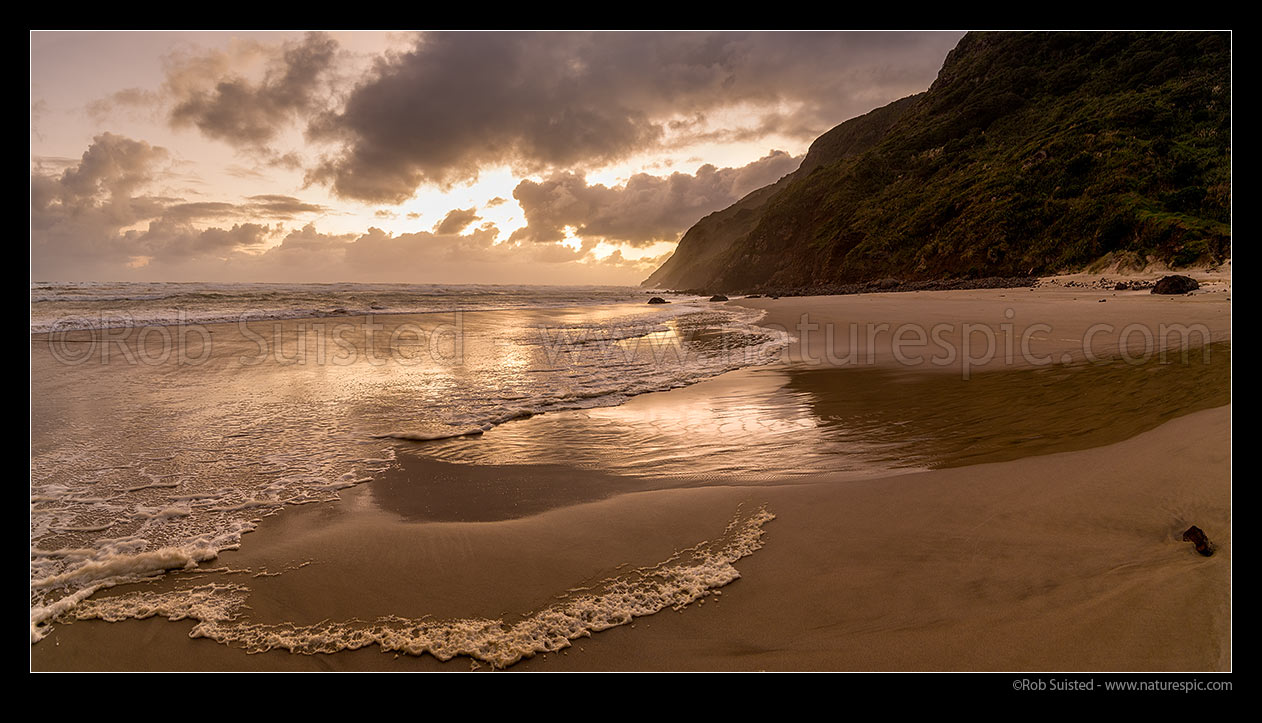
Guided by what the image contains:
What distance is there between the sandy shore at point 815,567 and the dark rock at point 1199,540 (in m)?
0.06

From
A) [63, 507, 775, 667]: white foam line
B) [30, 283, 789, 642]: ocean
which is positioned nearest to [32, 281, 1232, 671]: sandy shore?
[63, 507, 775, 667]: white foam line

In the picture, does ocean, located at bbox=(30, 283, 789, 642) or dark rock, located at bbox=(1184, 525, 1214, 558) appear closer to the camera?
dark rock, located at bbox=(1184, 525, 1214, 558)

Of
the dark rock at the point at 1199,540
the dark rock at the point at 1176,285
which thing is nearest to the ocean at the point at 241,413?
the dark rock at the point at 1199,540

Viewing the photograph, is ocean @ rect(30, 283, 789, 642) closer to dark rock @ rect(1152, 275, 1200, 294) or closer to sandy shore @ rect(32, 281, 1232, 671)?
sandy shore @ rect(32, 281, 1232, 671)

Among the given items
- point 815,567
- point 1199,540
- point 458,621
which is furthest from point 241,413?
point 1199,540

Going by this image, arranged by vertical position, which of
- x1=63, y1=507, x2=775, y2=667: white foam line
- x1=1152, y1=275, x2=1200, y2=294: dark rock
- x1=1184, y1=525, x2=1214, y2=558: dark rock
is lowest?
x1=63, y1=507, x2=775, y2=667: white foam line

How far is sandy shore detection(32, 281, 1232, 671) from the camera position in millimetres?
2203

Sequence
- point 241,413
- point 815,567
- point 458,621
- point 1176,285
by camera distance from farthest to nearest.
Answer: point 1176,285, point 241,413, point 815,567, point 458,621

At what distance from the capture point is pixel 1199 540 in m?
2.58

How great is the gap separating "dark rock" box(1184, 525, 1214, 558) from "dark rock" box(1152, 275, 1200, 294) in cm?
2044

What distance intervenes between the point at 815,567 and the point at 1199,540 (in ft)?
6.38

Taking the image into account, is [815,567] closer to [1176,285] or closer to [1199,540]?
[1199,540]

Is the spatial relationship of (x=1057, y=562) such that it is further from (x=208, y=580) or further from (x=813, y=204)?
A: (x=813, y=204)

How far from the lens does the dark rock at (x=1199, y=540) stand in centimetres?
256
